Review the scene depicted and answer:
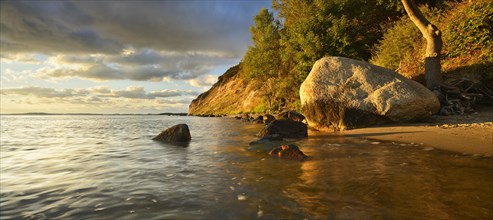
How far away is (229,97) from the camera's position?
71.6m

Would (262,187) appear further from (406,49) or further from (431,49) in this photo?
(406,49)

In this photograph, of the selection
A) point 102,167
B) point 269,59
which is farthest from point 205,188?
point 269,59

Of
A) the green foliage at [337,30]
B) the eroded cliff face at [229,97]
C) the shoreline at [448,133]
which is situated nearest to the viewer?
the shoreline at [448,133]

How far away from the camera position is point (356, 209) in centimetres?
409

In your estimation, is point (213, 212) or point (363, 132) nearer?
point (213, 212)

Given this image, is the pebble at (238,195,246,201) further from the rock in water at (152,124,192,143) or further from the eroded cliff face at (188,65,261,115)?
the eroded cliff face at (188,65,261,115)

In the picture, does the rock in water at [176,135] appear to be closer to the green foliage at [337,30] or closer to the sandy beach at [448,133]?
the sandy beach at [448,133]

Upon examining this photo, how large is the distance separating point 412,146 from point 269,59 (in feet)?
106

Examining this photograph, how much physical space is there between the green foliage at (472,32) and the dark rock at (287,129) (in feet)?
34.8

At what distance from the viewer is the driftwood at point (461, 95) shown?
558 inches

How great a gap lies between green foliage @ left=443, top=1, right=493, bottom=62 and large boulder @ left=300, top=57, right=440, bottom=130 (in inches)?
218

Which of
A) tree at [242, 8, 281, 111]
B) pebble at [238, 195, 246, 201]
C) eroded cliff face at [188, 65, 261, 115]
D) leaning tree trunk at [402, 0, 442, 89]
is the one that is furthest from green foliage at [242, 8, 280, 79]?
pebble at [238, 195, 246, 201]

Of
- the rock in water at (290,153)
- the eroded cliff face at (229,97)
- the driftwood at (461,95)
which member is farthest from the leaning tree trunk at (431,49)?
the eroded cliff face at (229,97)

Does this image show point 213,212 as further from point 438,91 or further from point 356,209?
point 438,91
